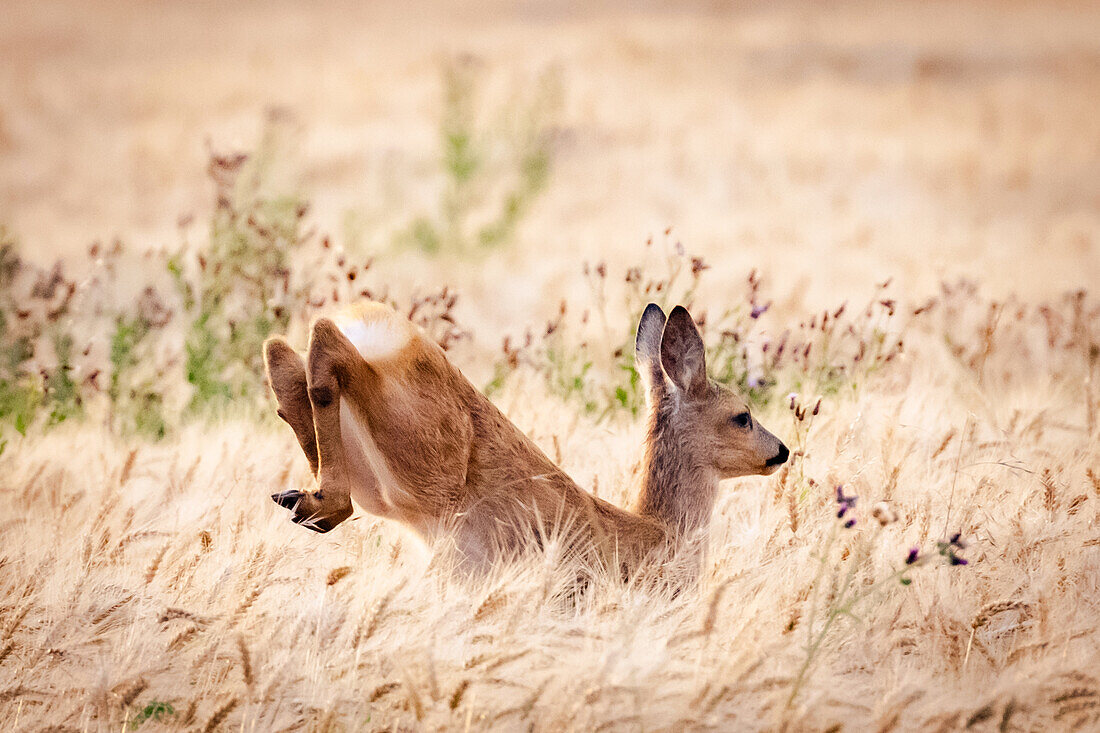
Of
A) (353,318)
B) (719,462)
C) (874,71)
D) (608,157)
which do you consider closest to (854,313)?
(719,462)

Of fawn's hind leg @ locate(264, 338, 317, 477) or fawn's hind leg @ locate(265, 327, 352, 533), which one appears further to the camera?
fawn's hind leg @ locate(264, 338, 317, 477)

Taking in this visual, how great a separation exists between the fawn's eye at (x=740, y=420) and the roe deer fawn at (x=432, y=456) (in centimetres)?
26

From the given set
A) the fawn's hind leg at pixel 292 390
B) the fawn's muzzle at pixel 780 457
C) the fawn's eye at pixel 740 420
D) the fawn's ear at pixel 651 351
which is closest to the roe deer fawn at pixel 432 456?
the fawn's hind leg at pixel 292 390

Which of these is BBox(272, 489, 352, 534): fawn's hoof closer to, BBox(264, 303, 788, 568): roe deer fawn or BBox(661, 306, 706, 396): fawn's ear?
BBox(264, 303, 788, 568): roe deer fawn

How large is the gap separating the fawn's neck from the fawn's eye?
0.21 m

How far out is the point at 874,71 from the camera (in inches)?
987

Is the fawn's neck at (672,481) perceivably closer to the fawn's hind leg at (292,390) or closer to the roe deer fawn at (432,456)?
the roe deer fawn at (432,456)

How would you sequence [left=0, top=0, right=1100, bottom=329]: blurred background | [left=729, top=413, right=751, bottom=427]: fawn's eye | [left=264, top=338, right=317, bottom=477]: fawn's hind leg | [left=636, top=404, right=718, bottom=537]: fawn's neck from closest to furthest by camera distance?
[left=264, top=338, right=317, bottom=477]: fawn's hind leg, [left=636, top=404, right=718, bottom=537]: fawn's neck, [left=729, top=413, right=751, bottom=427]: fawn's eye, [left=0, top=0, right=1100, bottom=329]: blurred background

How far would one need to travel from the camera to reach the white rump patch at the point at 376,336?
412 centimetres

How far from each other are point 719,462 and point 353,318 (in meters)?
1.66

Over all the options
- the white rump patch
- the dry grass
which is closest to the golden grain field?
the dry grass

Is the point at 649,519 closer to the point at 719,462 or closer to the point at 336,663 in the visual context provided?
the point at 719,462

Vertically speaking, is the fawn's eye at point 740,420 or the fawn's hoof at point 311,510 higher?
the fawn's eye at point 740,420

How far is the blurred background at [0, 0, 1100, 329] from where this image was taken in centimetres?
1284
